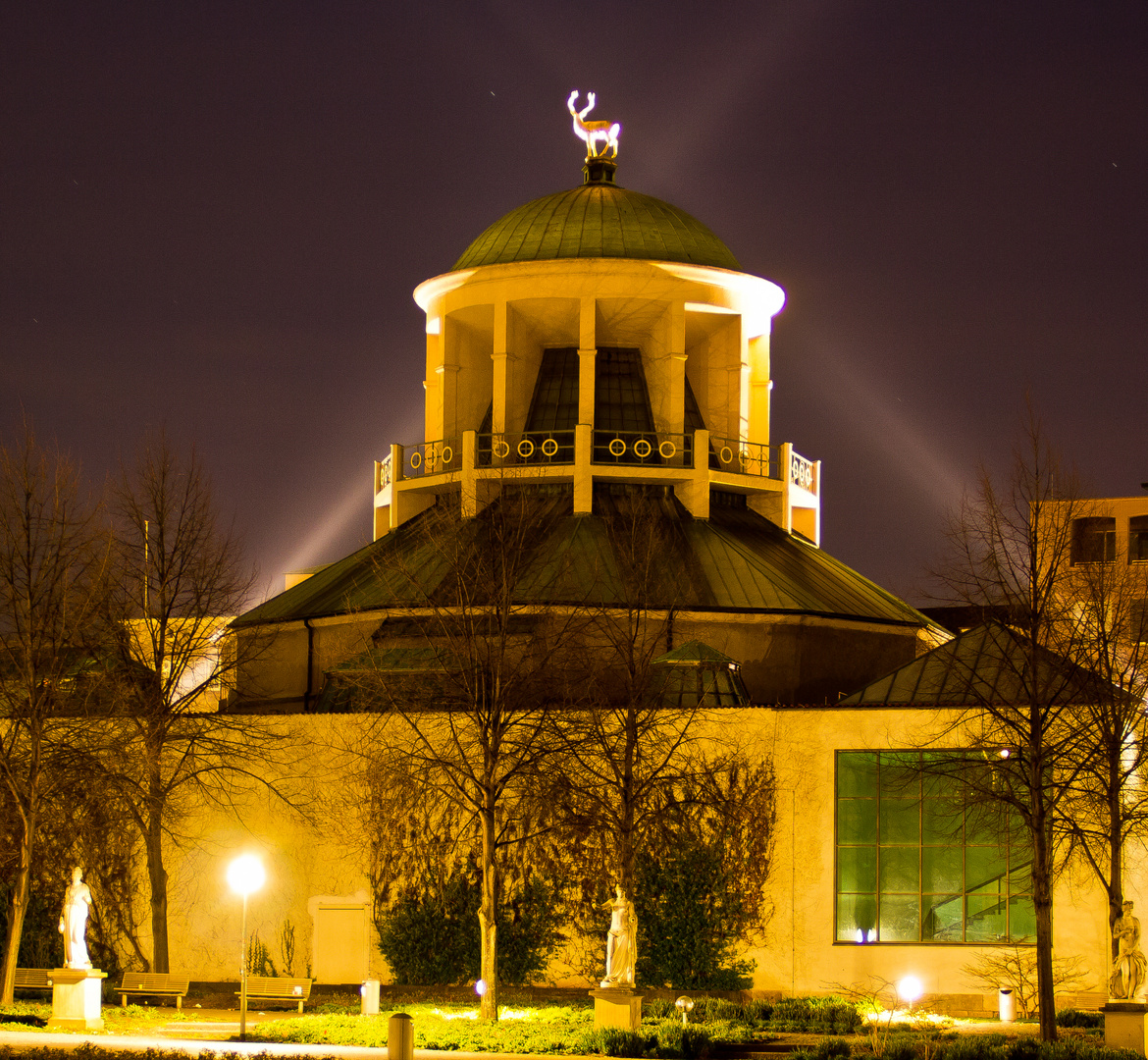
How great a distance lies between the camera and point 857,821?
38.2 meters

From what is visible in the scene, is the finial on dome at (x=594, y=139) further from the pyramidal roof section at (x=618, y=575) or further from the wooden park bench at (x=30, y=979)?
the wooden park bench at (x=30, y=979)

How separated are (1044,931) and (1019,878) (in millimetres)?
6574

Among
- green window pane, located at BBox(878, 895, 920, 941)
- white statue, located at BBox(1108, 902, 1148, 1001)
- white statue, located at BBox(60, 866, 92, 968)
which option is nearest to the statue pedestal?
white statue, located at BBox(60, 866, 92, 968)

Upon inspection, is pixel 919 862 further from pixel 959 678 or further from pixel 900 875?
pixel 959 678

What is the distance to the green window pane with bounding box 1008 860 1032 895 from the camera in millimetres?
37375

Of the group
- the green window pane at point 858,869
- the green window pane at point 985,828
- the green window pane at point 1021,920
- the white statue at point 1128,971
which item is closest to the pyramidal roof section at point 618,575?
the green window pane at point 858,869

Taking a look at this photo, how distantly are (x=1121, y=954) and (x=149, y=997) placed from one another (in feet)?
58.7

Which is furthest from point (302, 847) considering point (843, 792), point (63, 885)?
point (843, 792)

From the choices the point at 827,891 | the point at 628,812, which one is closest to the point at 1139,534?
the point at 827,891

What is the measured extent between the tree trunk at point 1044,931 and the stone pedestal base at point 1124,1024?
0.88m

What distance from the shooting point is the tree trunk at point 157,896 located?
39375mm

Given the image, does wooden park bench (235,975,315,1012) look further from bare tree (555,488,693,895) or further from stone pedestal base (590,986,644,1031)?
stone pedestal base (590,986,644,1031)

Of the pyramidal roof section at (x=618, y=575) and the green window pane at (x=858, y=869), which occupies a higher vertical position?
the pyramidal roof section at (x=618, y=575)

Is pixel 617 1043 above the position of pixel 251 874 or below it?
below
